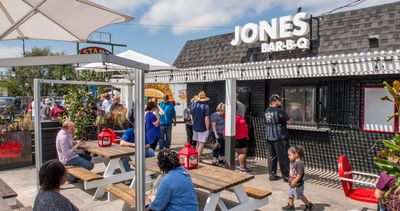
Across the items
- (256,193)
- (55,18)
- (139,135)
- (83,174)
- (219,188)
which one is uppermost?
(55,18)

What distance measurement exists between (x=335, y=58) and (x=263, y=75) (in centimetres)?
232

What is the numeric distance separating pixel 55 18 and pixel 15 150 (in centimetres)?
473

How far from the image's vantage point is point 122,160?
6.40 meters

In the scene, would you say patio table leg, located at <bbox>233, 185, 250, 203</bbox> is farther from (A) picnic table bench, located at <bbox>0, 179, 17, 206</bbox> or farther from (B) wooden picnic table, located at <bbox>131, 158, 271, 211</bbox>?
(A) picnic table bench, located at <bbox>0, 179, 17, 206</bbox>

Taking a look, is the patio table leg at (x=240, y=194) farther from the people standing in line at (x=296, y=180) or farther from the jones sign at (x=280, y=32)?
the jones sign at (x=280, y=32)

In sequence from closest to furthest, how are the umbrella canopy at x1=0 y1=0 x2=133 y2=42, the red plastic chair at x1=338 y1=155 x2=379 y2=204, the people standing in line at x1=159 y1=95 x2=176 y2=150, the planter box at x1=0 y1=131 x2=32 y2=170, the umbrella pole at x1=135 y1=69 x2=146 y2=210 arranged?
the umbrella pole at x1=135 y1=69 x2=146 y2=210 → the umbrella canopy at x1=0 y1=0 x2=133 y2=42 → the red plastic chair at x1=338 y1=155 x2=379 y2=204 → the planter box at x1=0 y1=131 x2=32 y2=170 → the people standing in line at x1=159 y1=95 x2=176 y2=150

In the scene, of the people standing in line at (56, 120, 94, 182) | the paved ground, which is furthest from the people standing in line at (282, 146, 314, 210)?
the people standing in line at (56, 120, 94, 182)

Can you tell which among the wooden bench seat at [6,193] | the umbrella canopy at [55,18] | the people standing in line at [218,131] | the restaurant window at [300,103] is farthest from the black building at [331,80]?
the wooden bench seat at [6,193]

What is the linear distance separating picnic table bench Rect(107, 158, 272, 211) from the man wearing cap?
197cm

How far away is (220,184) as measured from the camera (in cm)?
406

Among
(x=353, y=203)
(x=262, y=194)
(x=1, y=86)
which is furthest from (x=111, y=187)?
(x=1, y=86)

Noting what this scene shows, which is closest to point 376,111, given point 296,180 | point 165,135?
point 296,180

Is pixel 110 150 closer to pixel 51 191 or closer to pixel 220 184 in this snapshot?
pixel 220 184

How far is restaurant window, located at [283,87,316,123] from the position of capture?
773 cm
